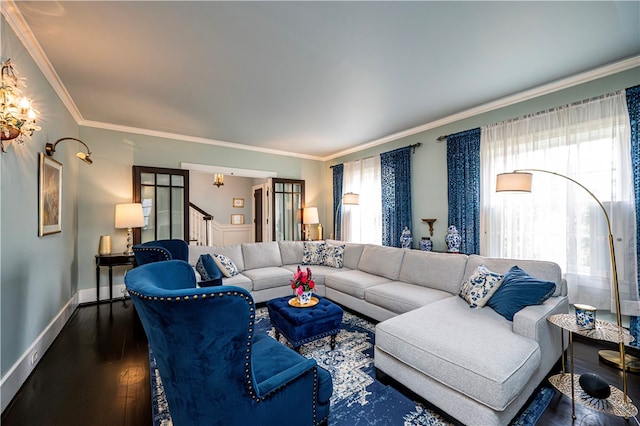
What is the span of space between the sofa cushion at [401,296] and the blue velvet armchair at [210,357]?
1.76m

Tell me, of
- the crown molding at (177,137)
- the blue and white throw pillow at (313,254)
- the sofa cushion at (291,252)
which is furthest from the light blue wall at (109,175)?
the blue and white throw pillow at (313,254)

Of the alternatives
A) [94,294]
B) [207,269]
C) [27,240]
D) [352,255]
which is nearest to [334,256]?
[352,255]

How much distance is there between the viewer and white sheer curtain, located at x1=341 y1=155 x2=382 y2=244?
506cm

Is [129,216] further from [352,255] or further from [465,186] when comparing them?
[465,186]

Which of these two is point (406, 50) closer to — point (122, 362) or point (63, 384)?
point (122, 362)

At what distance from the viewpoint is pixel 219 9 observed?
1.82 meters

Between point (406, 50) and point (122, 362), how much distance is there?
12.4 ft

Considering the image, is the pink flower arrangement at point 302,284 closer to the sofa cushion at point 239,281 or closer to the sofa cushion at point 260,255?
the sofa cushion at point 239,281

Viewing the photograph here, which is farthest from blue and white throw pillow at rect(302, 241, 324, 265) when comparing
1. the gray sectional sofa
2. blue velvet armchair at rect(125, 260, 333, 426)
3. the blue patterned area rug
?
blue velvet armchair at rect(125, 260, 333, 426)

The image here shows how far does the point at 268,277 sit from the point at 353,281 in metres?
1.23

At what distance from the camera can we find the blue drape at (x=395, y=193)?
14.6 ft

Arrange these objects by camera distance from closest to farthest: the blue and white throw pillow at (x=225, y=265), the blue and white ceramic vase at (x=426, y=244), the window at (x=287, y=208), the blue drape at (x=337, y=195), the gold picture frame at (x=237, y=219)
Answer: the blue and white throw pillow at (x=225, y=265)
the blue and white ceramic vase at (x=426, y=244)
the window at (x=287, y=208)
the blue drape at (x=337, y=195)
the gold picture frame at (x=237, y=219)

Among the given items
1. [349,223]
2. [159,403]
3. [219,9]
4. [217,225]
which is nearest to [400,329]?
[159,403]

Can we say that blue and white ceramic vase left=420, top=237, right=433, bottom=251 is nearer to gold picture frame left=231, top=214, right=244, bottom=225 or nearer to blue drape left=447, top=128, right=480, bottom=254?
blue drape left=447, top=128, right=480, bottom=254
